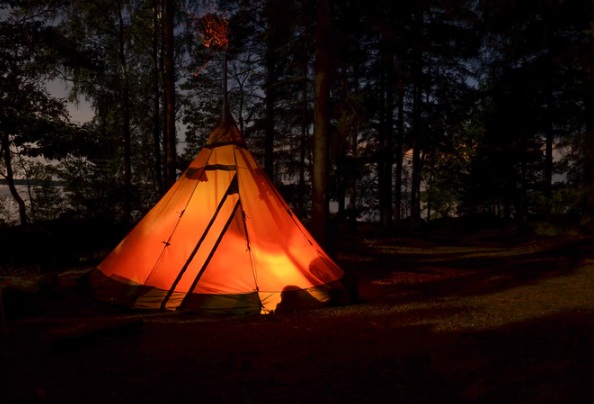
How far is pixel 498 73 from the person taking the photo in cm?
2252

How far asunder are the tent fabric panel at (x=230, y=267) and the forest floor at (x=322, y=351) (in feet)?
1.91

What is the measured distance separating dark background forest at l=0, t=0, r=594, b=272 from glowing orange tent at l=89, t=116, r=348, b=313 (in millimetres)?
2421

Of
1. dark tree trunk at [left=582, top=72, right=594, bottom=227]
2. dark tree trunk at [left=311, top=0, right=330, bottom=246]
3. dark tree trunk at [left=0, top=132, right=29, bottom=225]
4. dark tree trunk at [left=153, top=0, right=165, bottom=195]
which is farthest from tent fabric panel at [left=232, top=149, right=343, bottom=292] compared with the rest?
dark tree trunk at [left=153, top=0, right=165, bottom=195]

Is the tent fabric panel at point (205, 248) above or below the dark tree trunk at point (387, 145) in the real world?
below

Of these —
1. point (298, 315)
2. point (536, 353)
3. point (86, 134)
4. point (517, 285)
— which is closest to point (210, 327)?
point (298, 315)

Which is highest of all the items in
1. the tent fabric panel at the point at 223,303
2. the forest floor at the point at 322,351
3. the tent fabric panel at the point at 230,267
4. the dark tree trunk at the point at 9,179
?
the dark tree trunk at the point at 9,179

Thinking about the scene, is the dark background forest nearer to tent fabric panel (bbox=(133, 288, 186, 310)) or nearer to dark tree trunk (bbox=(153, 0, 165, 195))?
dark tree trunk (bbox=(153, 0, 165, 195))

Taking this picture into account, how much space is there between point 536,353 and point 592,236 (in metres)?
11.9

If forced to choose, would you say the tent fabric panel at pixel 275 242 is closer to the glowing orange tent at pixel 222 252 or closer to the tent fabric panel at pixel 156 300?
the glowing orange tent at pixel 222 252

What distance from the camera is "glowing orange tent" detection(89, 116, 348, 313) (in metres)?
8.05

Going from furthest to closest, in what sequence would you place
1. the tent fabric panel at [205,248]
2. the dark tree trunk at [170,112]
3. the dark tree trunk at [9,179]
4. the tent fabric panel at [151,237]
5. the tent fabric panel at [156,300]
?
the dark tree trunk at [9,179] < the dark tree trunk at [170,112] < the tent fabric panel at [151,237] < the tent fabric panel at [205,248] < the tent fabric panel at [156,300]

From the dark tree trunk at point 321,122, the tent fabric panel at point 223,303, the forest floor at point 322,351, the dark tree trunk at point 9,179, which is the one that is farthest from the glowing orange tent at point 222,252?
the dark tree trunk at point 9,179

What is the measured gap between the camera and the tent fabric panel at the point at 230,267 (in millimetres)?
8039

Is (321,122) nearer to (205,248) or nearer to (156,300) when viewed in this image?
(205,248)
